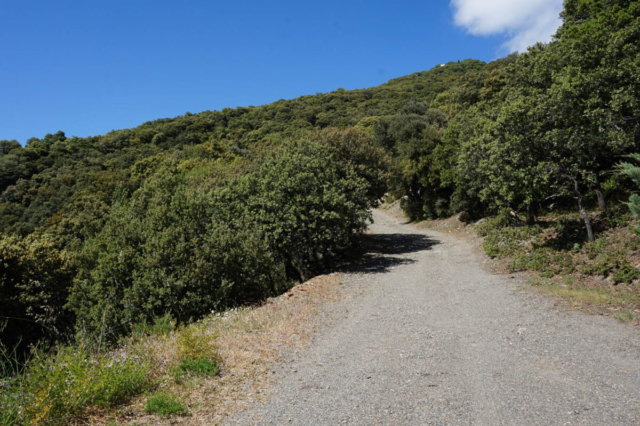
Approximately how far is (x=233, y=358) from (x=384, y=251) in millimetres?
16119

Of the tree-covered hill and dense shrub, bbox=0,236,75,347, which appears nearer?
the tree-covered hill

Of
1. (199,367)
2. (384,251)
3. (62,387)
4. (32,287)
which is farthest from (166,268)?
(384,251)

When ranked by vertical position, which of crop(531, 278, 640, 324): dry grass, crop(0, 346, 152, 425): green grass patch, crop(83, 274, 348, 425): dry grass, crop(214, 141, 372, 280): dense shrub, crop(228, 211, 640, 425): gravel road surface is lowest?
crop(531, 278, 640, 324): dry grass

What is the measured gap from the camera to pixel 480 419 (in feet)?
15.3

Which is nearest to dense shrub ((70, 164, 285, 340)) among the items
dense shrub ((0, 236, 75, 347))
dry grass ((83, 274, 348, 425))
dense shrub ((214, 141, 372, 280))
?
dense shrub ((214, 141, 372, 280))

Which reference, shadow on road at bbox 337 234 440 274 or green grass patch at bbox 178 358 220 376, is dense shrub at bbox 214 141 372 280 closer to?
shadow on road at bbox 337 234 440 274

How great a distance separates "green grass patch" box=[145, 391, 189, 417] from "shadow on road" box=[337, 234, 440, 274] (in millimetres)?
12038

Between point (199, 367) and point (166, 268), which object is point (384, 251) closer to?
point (166, 268)

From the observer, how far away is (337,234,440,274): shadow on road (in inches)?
693

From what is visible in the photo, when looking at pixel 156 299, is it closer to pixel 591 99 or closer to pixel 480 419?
pixel 480 419

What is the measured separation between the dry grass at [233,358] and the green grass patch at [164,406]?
80mm

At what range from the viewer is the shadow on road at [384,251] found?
17609 millimetres

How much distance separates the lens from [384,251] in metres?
22.2

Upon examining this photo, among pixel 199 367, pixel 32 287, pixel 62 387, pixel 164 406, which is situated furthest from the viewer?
pixel 32 287
